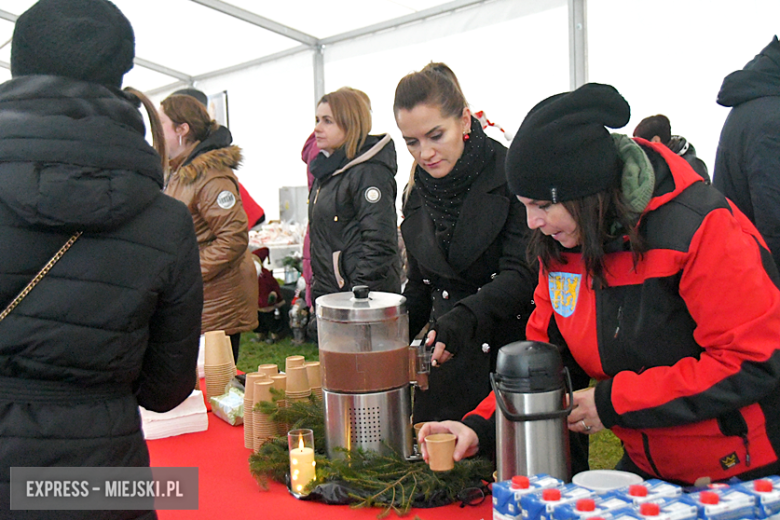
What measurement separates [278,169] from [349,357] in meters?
7.69

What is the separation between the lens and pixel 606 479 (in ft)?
3.72

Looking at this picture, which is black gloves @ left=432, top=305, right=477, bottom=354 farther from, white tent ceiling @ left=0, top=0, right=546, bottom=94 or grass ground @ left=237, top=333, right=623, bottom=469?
white tent ceiling @ left=0, top=0, right=546, bottom=94

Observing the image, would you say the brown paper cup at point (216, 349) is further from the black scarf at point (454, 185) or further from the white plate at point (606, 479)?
the white plate at point (606, 479)

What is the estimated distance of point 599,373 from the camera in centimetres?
140

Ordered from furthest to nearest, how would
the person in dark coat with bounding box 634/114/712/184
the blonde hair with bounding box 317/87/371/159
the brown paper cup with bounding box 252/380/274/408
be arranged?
the person in dark coat with bounding box 634/114/712/184
the blonde hair with bounding box 317/87/371/159
the brown paper cup with bounding box 252/380/274/408

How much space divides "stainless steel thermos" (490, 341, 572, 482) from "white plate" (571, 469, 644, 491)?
10 centimetres

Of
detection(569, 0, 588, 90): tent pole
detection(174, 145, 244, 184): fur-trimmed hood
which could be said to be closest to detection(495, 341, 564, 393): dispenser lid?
detection(174, 145, 244, 184): fur-trimmed hood

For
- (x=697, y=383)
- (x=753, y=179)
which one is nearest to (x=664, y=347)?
(x=697, y=383)

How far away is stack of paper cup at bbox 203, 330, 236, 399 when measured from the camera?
2.26 metres

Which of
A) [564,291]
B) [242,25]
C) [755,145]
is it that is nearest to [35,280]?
[564,291]

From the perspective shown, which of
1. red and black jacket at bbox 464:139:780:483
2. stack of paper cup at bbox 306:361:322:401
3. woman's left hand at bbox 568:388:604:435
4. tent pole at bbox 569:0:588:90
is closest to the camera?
red and black jacket at bbox 464:139:780:483

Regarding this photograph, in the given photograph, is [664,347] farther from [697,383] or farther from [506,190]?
[506,190]

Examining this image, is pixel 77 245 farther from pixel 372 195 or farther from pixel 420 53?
pixel 420 53

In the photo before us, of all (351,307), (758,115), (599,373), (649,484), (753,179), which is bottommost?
(649,484)
